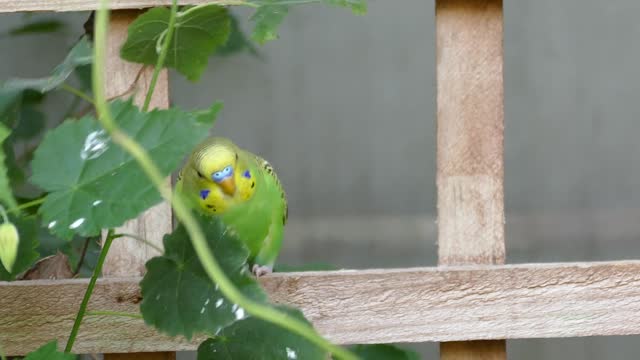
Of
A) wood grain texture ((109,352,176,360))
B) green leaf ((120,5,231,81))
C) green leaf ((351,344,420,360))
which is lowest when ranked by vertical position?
green leaf ((351,344,420,360))

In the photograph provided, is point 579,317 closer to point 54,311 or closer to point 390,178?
point 54,311

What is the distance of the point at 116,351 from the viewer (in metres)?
1.27

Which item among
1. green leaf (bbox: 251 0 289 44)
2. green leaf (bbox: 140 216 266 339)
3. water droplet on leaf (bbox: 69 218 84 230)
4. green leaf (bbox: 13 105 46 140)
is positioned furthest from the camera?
green leaf (bbox: 13 105 46 140)

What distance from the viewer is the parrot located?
134 cm

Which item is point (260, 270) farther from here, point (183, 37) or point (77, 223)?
point (77, 223)

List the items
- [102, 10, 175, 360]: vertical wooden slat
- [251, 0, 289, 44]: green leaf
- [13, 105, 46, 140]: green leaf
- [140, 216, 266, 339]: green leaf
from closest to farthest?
[140, 216, 266, 339]: green leaf < [251, 0, 289, 44]: green leaf < [102, 10, 175, 360]: vertical wooden slat < [13, 105, 46, 140]: green leaf

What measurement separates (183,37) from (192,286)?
0.89 feet

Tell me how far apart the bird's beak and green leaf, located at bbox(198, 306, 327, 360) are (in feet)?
1.00

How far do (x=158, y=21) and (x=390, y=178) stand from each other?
81.9 inches

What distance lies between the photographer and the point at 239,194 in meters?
1.37

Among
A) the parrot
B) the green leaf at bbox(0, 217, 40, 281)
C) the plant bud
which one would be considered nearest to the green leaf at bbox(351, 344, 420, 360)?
the parrot

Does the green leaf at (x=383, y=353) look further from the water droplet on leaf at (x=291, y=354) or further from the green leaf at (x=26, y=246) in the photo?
the green leaf at (x=26, y=246)

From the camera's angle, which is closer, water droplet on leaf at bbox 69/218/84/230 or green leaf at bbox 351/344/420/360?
A: water droplet on leaf at bbox 69/218/84/230

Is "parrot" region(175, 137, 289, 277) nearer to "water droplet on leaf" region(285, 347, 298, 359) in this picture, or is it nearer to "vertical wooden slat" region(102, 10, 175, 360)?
"vertical wooden slat" region(102, 10, 175, 360)
